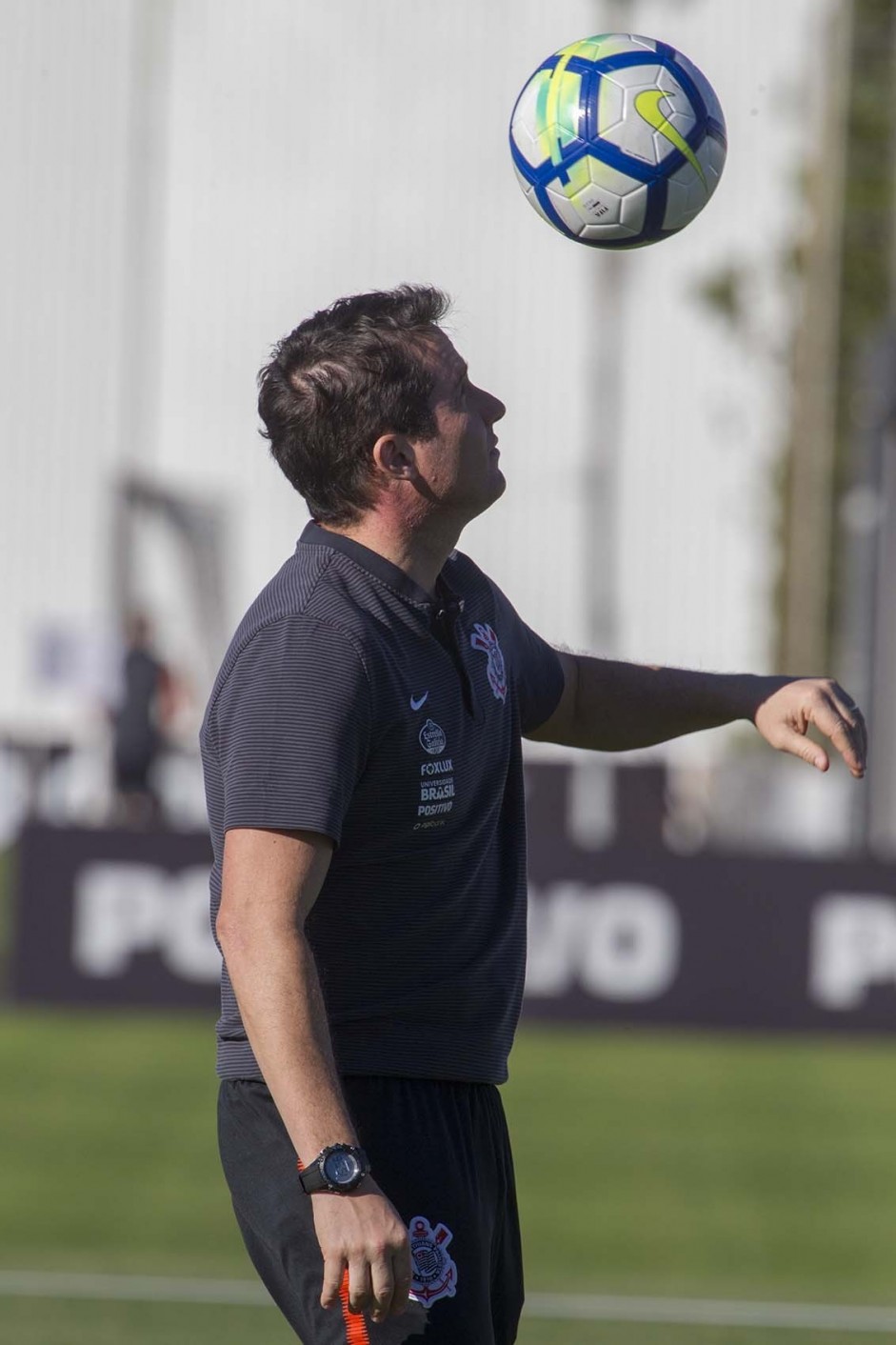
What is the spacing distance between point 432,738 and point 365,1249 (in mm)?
807

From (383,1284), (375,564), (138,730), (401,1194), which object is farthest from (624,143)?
(138,730)

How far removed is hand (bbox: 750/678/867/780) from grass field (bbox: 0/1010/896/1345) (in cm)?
335

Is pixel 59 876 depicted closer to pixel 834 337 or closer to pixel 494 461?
pixel 494 461

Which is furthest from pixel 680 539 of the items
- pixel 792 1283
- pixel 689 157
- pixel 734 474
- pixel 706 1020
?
pixel 689 157

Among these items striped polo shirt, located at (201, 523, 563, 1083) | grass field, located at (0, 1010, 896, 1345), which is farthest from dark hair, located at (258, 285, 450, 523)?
grass field, located at (0, 1010, 896, 1345)

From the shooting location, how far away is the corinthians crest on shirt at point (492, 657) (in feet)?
12.0

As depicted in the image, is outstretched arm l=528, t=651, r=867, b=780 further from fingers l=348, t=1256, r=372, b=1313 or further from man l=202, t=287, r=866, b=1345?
fingers l=348, t=1256, r=372, b=1313

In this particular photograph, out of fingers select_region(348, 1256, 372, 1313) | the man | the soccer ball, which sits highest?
the soccer ball

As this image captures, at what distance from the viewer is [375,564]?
3.50 m

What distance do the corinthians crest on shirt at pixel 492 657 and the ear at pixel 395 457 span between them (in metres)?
0.32

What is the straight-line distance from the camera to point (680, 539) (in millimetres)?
34375

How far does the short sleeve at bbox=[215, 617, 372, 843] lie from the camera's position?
3.21 meters

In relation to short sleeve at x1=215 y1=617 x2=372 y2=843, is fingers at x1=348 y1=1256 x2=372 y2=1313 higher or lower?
lower

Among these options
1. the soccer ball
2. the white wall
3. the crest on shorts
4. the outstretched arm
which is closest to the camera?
the crest on shorts
